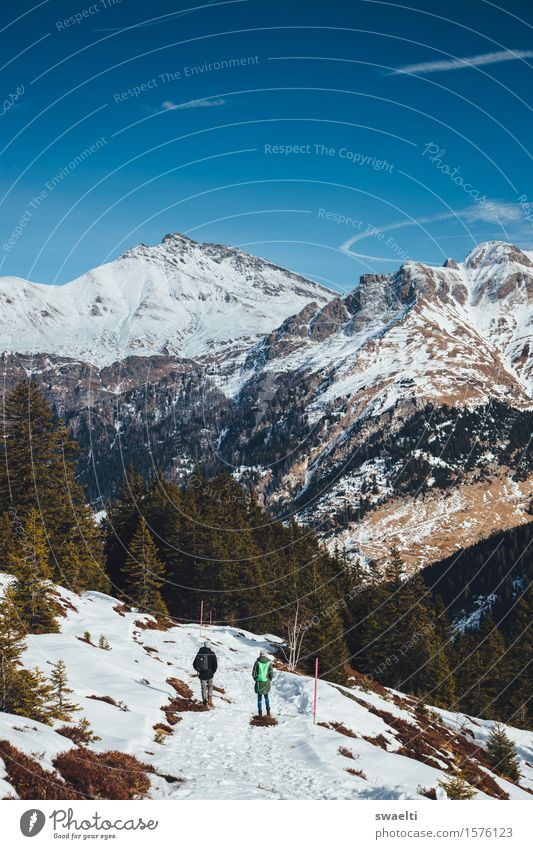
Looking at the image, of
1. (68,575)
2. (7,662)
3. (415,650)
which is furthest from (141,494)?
(7,662)

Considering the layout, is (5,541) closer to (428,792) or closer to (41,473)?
(41,473)

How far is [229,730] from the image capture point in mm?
21453

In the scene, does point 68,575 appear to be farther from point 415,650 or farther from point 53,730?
point 415,650

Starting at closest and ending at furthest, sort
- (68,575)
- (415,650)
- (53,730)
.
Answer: (53,730)
(68,575)
(415,650)

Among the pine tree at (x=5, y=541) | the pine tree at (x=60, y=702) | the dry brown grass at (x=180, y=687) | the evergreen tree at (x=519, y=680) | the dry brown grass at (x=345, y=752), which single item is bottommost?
the evergreen tree at (x=519, y=680)

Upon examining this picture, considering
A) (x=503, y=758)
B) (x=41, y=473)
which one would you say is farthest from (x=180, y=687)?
(x=41, y=473)

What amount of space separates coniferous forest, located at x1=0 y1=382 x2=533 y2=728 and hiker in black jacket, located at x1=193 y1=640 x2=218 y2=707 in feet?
19.2

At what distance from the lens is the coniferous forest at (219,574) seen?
46.1m

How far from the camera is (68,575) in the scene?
45.5 metres

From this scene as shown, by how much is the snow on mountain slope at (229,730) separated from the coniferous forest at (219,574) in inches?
135

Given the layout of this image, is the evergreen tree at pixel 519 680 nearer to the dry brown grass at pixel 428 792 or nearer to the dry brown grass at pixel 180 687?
the dry brown grass at pixel 180 687

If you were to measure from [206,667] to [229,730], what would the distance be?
3399mm

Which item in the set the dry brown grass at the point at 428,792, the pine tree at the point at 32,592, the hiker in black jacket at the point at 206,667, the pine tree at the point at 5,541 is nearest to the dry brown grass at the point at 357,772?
the dry brown grass at the point at 428,792
